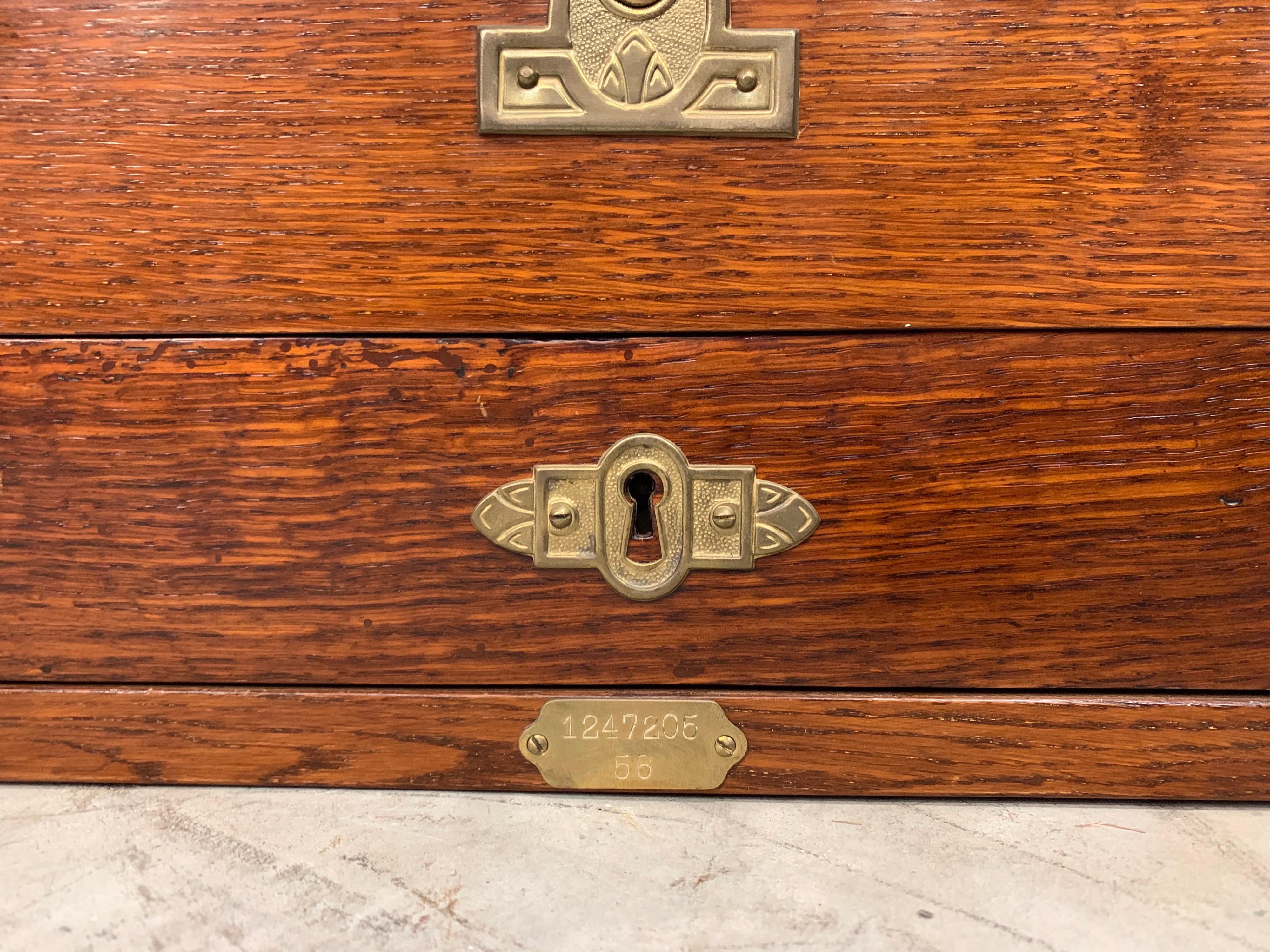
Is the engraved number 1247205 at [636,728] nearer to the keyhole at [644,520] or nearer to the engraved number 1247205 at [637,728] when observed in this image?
the engraved number 1247205 at [637,728]

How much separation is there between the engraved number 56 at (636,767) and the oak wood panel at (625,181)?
35cm

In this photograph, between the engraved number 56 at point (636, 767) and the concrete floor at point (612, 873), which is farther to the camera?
the engraved number 56 at point (636, 767)

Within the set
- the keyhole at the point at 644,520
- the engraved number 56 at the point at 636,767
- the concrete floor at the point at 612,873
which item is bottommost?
the concrete floor at the point at 612,873

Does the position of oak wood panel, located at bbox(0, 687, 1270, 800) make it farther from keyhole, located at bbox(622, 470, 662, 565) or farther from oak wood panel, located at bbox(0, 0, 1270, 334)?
oak wood panel, located at bbox(0, 0, 1270, 334)

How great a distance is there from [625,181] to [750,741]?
0.46m

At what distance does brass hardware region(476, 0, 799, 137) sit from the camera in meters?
0.70

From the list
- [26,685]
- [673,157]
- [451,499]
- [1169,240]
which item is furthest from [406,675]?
[1169,240]

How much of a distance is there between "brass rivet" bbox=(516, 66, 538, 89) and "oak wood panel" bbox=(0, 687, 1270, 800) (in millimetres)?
479

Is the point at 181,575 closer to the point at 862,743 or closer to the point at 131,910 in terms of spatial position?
the point at 131,910

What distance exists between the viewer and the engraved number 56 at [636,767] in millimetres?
767

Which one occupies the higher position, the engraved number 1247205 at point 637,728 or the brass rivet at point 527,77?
the brass rivet at point 527,77

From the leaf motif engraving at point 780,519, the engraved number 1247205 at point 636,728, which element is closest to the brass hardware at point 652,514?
the leaf motif engraving at point 780,519

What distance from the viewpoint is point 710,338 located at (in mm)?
725

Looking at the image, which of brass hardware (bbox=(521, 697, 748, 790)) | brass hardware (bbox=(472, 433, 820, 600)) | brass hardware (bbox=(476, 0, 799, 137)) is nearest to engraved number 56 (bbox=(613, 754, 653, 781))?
brass hardware (bbox=(521, 697, 748, 790))
